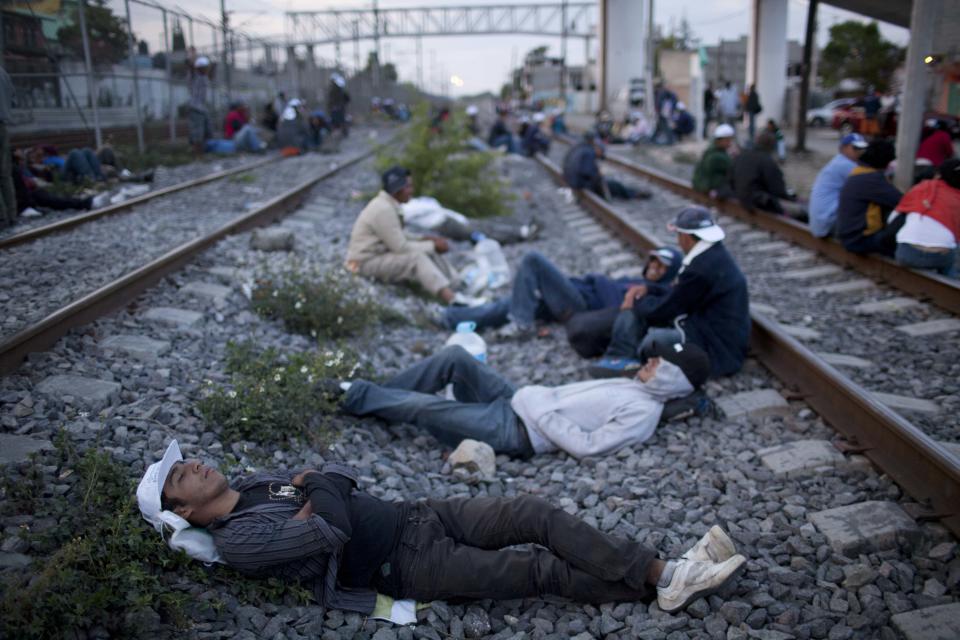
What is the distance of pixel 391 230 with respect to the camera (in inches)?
299

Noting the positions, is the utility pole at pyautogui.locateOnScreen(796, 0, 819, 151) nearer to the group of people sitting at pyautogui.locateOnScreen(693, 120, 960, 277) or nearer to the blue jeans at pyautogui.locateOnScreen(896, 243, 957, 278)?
the group of people sitting at pyautogui.locateOnScreen(693, 120, 960, 277)

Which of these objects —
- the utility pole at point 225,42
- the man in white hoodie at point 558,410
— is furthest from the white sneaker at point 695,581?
the utility pole at point 225,42

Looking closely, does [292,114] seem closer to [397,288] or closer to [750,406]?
[397,288]

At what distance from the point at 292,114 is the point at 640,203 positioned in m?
11.6

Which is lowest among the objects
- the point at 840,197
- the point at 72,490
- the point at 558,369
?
the point at 558,369

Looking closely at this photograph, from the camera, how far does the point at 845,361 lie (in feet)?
17.6

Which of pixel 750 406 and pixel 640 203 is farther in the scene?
pixel 640 203

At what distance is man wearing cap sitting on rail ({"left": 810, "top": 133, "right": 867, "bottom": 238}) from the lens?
26.7 ft

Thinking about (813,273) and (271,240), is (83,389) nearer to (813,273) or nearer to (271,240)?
(271,240)

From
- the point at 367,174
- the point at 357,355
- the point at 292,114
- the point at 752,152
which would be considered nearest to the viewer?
the point at 357,355

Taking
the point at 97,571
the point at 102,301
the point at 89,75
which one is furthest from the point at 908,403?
the point at 89,75

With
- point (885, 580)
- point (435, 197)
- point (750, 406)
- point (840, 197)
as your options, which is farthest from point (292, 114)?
point (885, 580)

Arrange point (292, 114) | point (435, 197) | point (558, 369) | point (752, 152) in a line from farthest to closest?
point (292, 114) < point (435, 197) < point (752, 152) < point (558, 369)

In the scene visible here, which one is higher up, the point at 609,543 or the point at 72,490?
the point at 72,490
